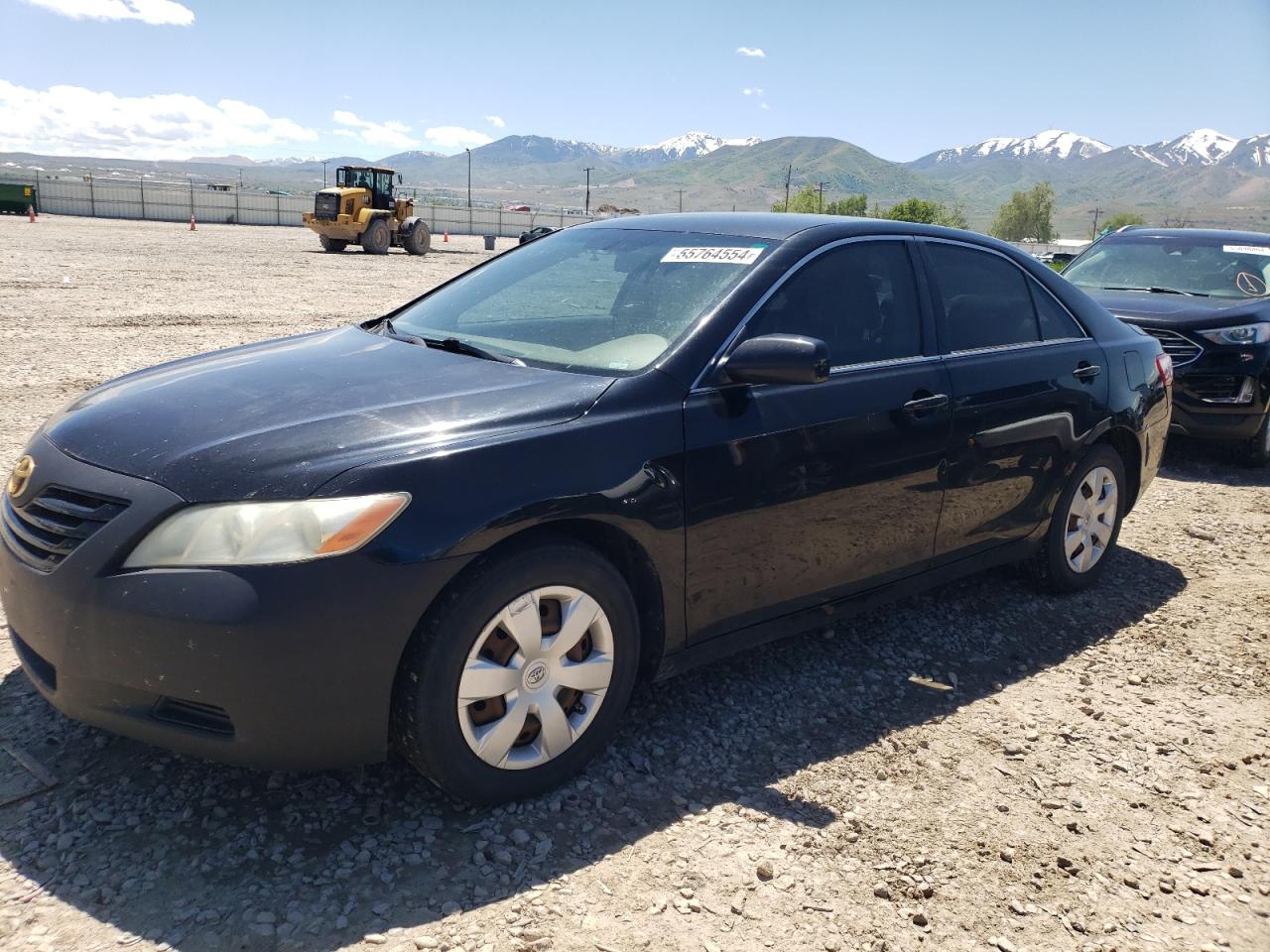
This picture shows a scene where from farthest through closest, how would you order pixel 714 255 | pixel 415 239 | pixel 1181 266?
pixel 415 239 < pixel 1181 266 < pixel 714 255

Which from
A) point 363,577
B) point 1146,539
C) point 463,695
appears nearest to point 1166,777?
point 463,695


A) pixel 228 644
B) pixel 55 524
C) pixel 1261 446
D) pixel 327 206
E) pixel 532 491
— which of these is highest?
pixel 327 206

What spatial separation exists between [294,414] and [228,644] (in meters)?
0.71

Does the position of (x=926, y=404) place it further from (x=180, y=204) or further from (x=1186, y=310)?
(x=180, y=204)

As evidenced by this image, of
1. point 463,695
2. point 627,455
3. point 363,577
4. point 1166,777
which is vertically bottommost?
point 1166,777

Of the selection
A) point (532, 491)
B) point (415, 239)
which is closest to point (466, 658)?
point (532, 491)

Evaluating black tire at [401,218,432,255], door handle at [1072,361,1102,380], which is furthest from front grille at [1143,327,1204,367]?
black tire at [401,218,432,255]

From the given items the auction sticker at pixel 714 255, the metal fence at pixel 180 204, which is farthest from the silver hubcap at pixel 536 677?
the metal fence at pixel 180 204

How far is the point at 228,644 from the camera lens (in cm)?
238

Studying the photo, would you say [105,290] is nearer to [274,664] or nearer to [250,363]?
[250,363]

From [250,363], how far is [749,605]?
185 centimetres

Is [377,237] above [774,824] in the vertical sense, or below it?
above

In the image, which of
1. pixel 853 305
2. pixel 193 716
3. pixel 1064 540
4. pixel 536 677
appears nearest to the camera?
pixel 193 716

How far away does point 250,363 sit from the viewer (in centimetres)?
339
